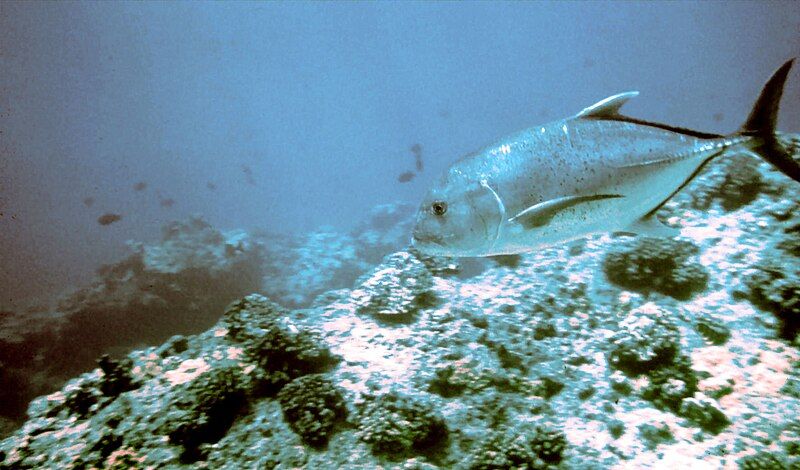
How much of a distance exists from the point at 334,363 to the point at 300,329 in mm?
443

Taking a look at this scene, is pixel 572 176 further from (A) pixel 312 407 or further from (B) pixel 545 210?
(A) pixel 312 407

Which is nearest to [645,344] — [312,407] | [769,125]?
[769,125]

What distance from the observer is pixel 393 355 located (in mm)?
3328

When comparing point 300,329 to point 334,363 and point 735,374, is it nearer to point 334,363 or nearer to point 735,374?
point 334,363

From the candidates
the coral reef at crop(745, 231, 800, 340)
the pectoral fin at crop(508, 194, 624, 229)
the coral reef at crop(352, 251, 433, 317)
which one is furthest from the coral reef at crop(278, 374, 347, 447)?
the coral reef at crop(745, 231, 800, 340)

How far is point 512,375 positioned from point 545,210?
6.46 feet

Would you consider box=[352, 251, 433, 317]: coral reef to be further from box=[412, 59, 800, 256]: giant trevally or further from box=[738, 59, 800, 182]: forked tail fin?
box=[738, 59, 800, 182]: forked tail fin

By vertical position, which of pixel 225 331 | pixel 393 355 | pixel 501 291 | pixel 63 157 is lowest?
pixel 393 355

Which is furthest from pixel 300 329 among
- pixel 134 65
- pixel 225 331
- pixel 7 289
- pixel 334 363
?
pixel 134 65

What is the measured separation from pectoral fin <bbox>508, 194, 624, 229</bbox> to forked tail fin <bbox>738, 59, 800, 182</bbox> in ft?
2.83

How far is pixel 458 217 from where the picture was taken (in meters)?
1.66

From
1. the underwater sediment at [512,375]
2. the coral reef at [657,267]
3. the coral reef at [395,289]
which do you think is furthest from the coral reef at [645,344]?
the coral reef at [395,289]

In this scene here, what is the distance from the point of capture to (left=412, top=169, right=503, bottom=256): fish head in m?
1.62

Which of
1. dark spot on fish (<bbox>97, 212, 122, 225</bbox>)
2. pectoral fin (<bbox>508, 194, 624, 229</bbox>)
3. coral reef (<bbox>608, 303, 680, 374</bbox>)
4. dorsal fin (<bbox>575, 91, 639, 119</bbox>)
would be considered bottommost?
coral reef (<bbox>608, 303, 680, 374</bbox>)
